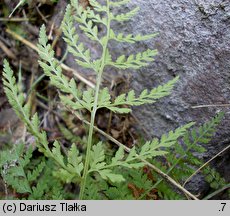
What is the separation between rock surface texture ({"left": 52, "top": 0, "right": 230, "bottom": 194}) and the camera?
1884 millimetres

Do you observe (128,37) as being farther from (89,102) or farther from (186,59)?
(186,59)

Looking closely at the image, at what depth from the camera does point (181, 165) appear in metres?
1.93

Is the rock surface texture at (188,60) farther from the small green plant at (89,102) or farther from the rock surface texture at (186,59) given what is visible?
the small green plant at (89,102)

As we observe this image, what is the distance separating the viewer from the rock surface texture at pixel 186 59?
74.2 inches

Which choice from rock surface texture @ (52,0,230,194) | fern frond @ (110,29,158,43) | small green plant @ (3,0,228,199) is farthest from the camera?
rock surface texture @ (52,0,230,194)

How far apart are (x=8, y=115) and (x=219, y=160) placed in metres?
1.48

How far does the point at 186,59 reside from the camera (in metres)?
2.03

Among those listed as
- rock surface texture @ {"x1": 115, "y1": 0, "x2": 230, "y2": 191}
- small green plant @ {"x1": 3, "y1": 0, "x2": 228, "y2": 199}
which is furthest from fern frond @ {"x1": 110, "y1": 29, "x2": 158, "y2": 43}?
rock surface texture @ {"x1": 115, "y1": 0, "x2": 230, "y2": 191}

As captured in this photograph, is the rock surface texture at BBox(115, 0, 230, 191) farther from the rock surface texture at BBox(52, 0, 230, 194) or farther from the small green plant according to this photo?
the small green plant

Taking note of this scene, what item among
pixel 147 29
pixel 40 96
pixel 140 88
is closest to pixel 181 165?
pixel 140 88

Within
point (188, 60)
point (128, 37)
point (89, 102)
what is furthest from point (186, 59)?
point (89, 102)

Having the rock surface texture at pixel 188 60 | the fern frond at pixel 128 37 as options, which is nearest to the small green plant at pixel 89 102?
the fern frond at pixel 128 37

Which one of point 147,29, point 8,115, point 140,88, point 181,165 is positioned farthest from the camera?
point 8,115
